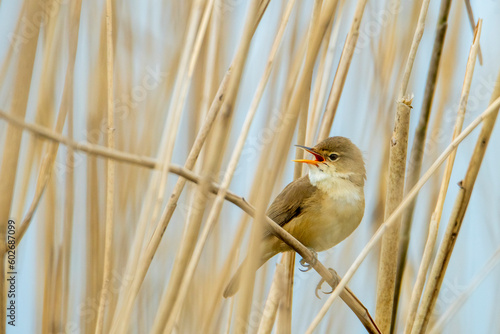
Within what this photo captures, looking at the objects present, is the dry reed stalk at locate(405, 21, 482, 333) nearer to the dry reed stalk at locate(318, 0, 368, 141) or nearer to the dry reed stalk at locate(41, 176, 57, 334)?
the dry reed stalk at locate(318, 0, 368, 141)

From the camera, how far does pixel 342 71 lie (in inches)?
72.3

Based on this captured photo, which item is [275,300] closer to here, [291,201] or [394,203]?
[394,203]

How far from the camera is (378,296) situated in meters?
1.60

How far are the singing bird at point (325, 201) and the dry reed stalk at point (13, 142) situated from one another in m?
1.12

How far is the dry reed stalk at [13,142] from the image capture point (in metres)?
1.32

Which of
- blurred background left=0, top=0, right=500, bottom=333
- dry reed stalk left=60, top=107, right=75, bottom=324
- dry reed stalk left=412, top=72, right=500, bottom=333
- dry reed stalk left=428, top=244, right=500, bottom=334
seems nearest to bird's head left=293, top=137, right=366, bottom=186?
blurred background left=0, top=0, right=500, bottom=333

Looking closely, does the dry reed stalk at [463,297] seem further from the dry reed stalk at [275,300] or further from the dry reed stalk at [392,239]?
the dry reed stalk at [275,300]

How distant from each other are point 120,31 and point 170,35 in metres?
0.19

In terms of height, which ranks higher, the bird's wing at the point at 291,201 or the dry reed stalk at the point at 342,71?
the dry reed stalk at the point at 342,71

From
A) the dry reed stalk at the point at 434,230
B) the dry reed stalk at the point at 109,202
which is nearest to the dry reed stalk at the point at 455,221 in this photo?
the dry reed stalk at the point at 434,230

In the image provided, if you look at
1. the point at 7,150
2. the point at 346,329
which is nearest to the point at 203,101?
the point at 7,150

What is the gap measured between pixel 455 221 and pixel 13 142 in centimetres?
121

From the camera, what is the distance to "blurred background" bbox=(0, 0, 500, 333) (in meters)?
1.58

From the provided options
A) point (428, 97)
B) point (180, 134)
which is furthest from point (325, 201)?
point (428, 97)
